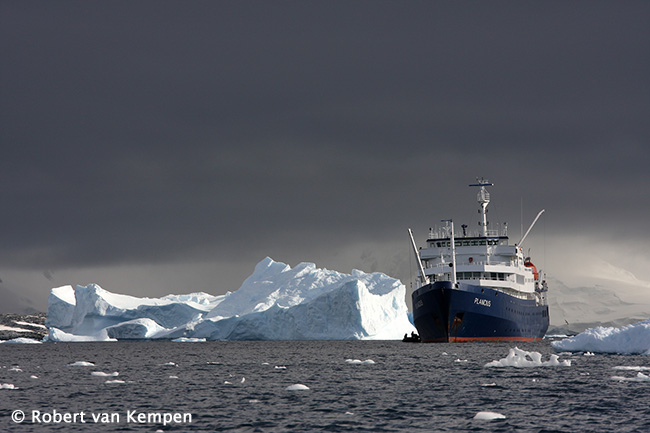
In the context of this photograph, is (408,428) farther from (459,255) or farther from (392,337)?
(392,337)

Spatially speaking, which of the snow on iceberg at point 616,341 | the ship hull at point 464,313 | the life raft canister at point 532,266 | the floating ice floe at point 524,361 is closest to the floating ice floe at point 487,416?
the floating ice floe at point 524,361

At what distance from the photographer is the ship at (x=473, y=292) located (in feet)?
236

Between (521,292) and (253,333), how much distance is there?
152 feet

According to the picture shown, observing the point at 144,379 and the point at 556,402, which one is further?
the point at 144,379

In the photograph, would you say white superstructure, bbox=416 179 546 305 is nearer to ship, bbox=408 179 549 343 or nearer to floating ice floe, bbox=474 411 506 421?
ship, bbox=408 179 549 343

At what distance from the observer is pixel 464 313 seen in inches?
2822

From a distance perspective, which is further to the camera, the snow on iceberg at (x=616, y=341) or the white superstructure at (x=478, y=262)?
the white superstructure at (x=478, y=262)

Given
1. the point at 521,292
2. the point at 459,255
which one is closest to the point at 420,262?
the point at 459,255

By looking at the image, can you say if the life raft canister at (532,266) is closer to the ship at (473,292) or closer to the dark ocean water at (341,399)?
the ship at (473,292)

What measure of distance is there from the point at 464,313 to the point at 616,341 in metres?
19.3

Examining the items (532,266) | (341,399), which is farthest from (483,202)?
(341,399)

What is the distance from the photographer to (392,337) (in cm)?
11888

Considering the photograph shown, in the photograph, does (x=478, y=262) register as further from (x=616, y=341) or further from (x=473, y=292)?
(x=616, y=341)

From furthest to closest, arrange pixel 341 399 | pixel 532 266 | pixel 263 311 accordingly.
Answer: pixel 263 311, pixel 532 266, pixel 341 399
